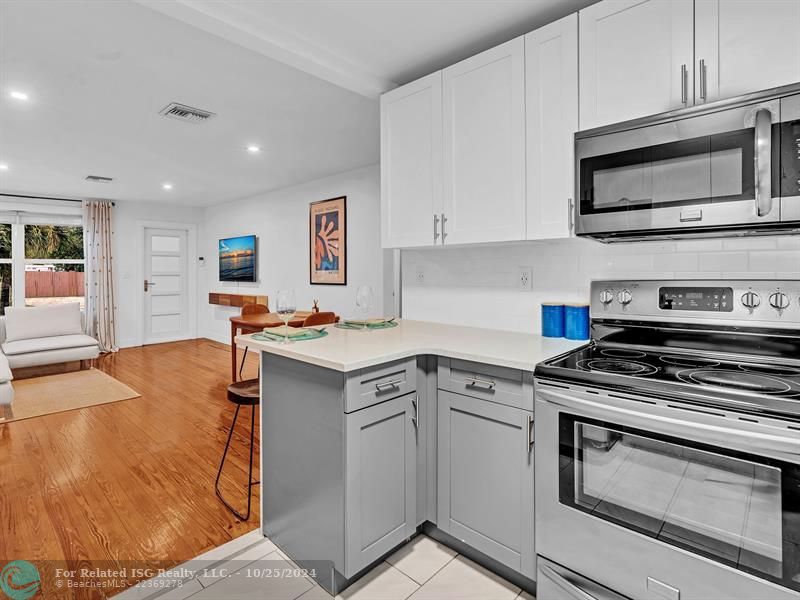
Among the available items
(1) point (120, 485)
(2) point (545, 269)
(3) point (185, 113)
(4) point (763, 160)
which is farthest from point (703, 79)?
(1) point (120, 485)

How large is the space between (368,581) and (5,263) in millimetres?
7091

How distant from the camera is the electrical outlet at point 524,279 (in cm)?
217

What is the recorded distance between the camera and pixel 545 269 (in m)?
2.12

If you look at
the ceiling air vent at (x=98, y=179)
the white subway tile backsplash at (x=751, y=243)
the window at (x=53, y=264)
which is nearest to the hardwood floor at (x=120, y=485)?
the white subway tile backsplash at (x=751, y=243)

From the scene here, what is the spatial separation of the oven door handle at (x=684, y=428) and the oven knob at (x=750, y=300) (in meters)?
0.65

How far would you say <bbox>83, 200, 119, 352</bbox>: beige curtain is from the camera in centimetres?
639

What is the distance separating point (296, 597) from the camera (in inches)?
63.0

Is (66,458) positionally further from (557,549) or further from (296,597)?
(557,549)

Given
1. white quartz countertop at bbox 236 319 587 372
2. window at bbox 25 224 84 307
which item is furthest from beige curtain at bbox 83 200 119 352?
white quartz countertop at bbox 236 319 587 372

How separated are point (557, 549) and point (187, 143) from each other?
4051mm

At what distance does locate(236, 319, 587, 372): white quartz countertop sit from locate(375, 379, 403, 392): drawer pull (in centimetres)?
9

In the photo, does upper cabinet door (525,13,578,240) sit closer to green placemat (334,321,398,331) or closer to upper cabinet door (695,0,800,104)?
upper cabinet door (695,0,800,104)

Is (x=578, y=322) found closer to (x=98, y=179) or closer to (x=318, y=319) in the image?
(x=318, y=319)

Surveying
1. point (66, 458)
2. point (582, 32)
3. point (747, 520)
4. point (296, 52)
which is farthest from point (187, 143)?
point (747, 520)
